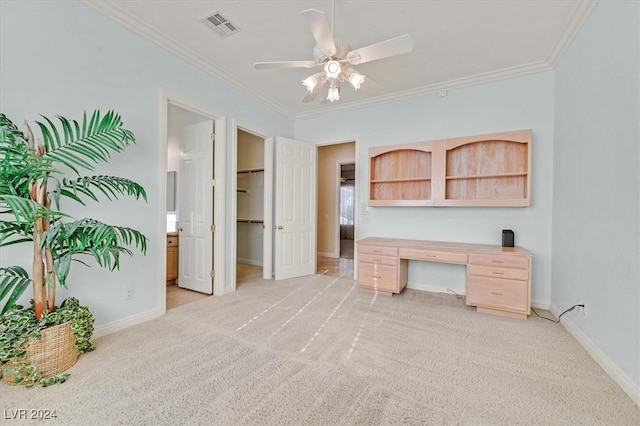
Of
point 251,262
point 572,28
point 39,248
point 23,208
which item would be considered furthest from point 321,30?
point 251,262

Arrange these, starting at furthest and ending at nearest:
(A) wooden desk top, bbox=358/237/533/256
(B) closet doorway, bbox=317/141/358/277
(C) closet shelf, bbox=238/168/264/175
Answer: (B) closet doorway, bbox=317/141/358/277
(C) closet shelf, bbox=238/168/264/175
(A) wooden desk top, bbox=358/237/533/256

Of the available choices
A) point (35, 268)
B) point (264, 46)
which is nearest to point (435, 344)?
A: point (35, 268)

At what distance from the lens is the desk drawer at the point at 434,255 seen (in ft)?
10.2

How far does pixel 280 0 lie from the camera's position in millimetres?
2223

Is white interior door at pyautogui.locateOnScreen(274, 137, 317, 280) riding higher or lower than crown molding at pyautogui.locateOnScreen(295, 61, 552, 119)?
lower

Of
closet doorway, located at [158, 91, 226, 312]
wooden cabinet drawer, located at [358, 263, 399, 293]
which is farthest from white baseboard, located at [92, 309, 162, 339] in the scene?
wooden cabinet drawer, located at [358, 263, 399, 293]

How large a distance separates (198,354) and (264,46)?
119 inches

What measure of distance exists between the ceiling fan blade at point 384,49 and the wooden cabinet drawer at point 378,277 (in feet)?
8.07

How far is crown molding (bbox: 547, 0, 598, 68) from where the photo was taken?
2.19 m

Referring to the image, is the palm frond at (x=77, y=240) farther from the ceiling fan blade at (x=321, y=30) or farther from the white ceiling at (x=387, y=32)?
the white ceiling at (x=387, y=32)

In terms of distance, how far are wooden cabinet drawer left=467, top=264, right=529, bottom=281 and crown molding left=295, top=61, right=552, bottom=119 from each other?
2.36 m

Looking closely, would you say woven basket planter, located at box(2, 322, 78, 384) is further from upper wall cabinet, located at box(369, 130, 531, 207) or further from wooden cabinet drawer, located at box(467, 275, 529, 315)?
wooden cabinet drawer, located at box(467, 275, 529, 315)

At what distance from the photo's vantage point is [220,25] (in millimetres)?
2551

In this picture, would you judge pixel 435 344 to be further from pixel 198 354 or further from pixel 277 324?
pixel 198 354
